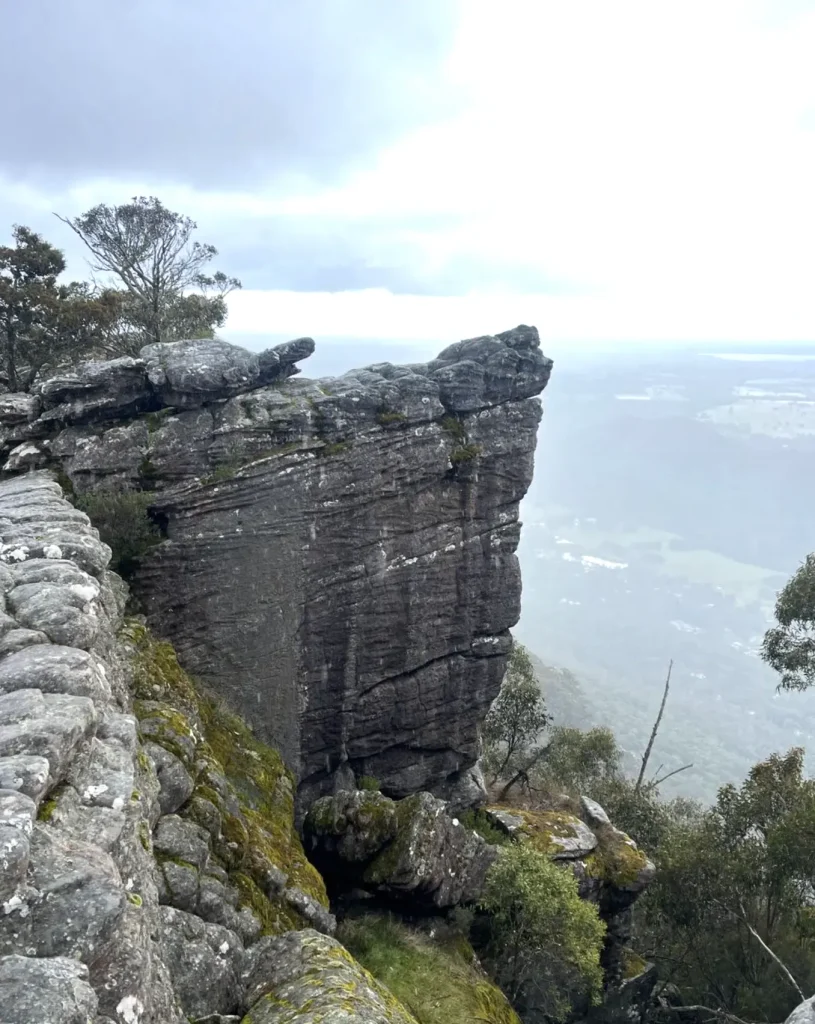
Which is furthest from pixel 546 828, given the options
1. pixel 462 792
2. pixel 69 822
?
pixel 69 822

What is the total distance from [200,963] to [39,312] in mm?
32419

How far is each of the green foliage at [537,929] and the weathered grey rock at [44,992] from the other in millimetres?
20162

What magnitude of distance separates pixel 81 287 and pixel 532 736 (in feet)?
145

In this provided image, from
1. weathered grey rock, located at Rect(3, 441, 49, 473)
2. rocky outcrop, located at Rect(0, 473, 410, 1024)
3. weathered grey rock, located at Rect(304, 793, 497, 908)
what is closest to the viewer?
rocky outcrop, located at Rect(0, 473, 410, 1024)

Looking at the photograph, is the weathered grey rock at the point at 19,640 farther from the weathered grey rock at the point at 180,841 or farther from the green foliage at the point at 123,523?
the green foliage at the point at 123,523

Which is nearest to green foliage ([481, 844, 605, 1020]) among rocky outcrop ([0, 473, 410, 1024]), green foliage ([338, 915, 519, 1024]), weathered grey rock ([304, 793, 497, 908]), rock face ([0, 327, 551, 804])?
weathered grey rock ([304, 793, 497, 908])

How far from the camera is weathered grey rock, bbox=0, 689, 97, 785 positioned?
9.40 metres

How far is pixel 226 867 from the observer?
52.2 ft

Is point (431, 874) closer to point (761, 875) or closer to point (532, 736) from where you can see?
point (761, 875)

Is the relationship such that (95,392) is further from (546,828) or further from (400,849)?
(546,828)

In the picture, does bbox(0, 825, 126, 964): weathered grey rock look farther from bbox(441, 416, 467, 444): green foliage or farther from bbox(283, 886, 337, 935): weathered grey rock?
bbox(441, 416, 467, 444): green foliage

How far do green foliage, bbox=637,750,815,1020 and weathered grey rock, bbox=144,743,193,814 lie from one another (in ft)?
77.1

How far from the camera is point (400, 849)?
23.2m

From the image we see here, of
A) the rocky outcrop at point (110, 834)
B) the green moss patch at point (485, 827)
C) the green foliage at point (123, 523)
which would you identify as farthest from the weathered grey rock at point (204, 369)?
the green moss patch at point (485, 827)
